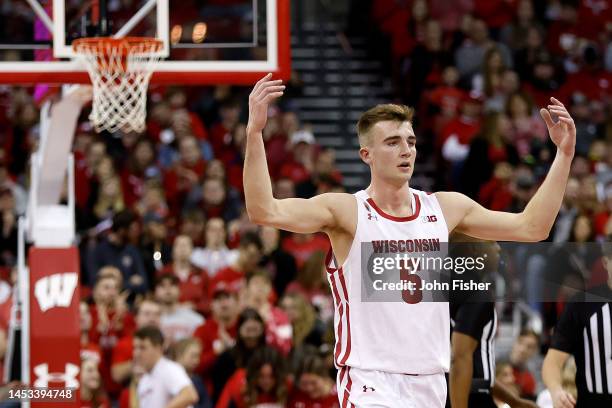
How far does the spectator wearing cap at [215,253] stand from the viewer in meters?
14.3

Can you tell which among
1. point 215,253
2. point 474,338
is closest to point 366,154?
point 474,338

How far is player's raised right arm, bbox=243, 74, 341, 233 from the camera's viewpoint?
7188 mm

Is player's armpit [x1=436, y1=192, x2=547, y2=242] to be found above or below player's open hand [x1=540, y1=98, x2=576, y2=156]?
below

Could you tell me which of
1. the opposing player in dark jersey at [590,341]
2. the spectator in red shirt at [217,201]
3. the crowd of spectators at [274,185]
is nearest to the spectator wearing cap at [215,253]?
the crowd of spectators at [274,185]

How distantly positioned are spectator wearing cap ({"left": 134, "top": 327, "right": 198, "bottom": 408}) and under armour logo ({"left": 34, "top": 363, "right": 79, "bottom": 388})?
3.98ft

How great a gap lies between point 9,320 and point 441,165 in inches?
290

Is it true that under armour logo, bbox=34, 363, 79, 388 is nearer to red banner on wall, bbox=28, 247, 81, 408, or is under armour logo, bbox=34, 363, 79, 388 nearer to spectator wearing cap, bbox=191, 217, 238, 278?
red banner on wall, bbox=28, 247, 81, 408

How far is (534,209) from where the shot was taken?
7.80m

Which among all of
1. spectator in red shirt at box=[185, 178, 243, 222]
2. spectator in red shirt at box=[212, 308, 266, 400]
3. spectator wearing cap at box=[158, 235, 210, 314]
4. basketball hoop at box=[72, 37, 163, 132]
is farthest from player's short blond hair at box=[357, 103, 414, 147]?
spectator in red shirt at box=[185, 178, 243, 222]

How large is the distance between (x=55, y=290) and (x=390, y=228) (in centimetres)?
364

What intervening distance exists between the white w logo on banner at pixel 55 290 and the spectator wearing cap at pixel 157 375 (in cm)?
114

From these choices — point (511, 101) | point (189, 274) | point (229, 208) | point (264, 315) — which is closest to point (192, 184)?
point (229, 208)

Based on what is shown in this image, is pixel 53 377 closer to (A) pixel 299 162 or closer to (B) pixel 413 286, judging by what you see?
(B) pixel 413 286

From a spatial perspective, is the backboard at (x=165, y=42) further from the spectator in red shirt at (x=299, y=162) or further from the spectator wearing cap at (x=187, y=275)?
the spectator in red shirt at (x=299, y=162)
